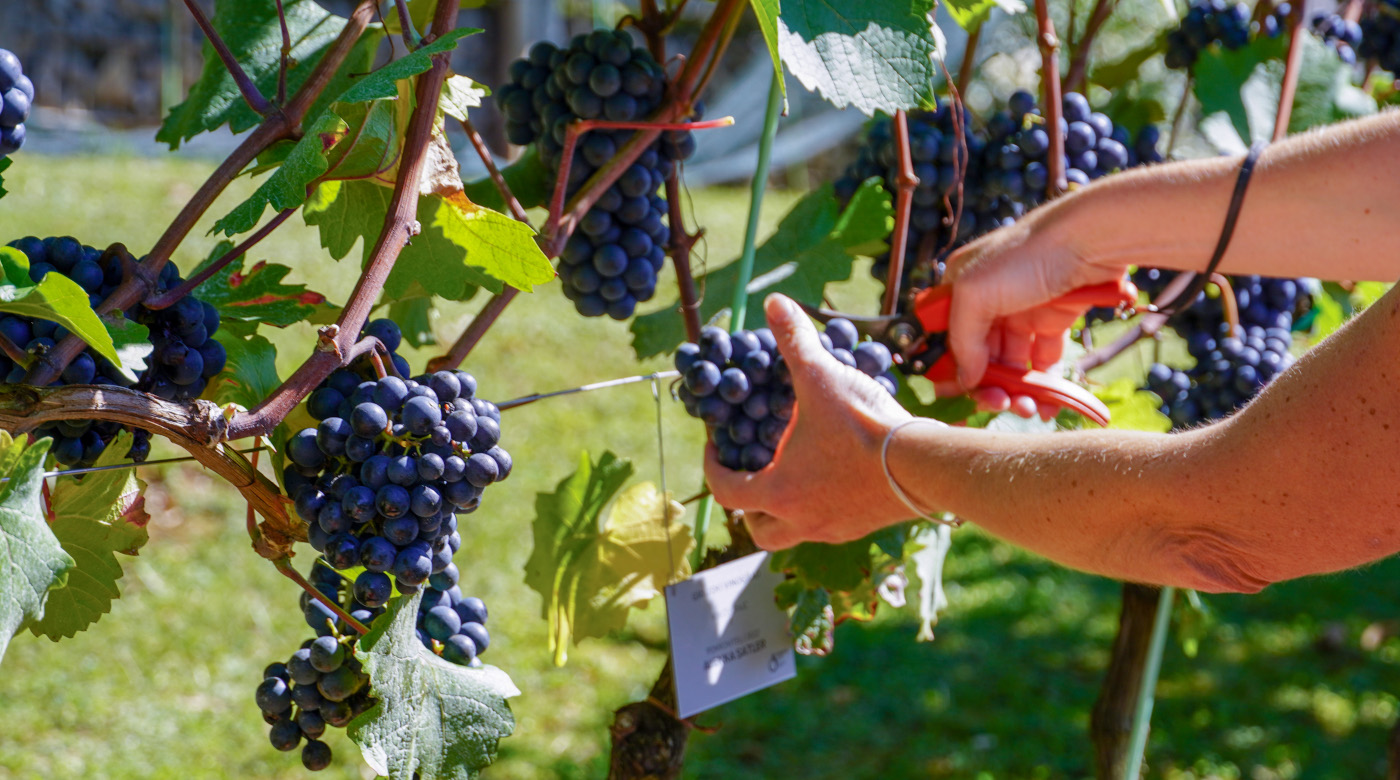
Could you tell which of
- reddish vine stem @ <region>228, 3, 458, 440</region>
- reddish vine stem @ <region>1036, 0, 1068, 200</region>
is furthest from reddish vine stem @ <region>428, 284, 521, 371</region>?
reddish vine stem @ <region>1036, 0, 1068, 200</region>

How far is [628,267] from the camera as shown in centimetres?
119

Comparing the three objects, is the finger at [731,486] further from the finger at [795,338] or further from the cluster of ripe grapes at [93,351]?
the cluster of ripe grapes at [93,351]

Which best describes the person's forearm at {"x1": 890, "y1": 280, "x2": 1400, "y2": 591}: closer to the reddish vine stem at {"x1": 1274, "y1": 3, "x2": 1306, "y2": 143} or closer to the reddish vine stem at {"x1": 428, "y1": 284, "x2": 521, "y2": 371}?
the reddish vine stem at {"x1": 428, "y1": 284, "x2": 521, "y2": 371}

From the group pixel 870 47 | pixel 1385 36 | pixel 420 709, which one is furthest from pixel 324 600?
pixel 1385 36

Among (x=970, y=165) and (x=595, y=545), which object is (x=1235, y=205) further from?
(x=595, y=545)

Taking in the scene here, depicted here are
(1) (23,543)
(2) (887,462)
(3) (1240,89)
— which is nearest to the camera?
(1) (23,543)

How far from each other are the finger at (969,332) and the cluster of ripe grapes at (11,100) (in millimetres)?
900

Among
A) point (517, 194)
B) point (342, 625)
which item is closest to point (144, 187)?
point (517, 194)

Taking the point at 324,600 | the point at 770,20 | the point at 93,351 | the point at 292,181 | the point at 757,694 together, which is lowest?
the point at 757,694

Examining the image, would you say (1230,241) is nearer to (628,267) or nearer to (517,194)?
(628,267)

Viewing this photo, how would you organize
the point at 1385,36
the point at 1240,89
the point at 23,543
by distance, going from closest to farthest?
the point at 23,543
the point at 1240,89
the point at 1385,36

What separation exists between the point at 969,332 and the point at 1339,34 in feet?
3.76

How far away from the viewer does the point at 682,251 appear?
1.26 m

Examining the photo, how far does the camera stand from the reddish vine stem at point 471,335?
100 centimetres
